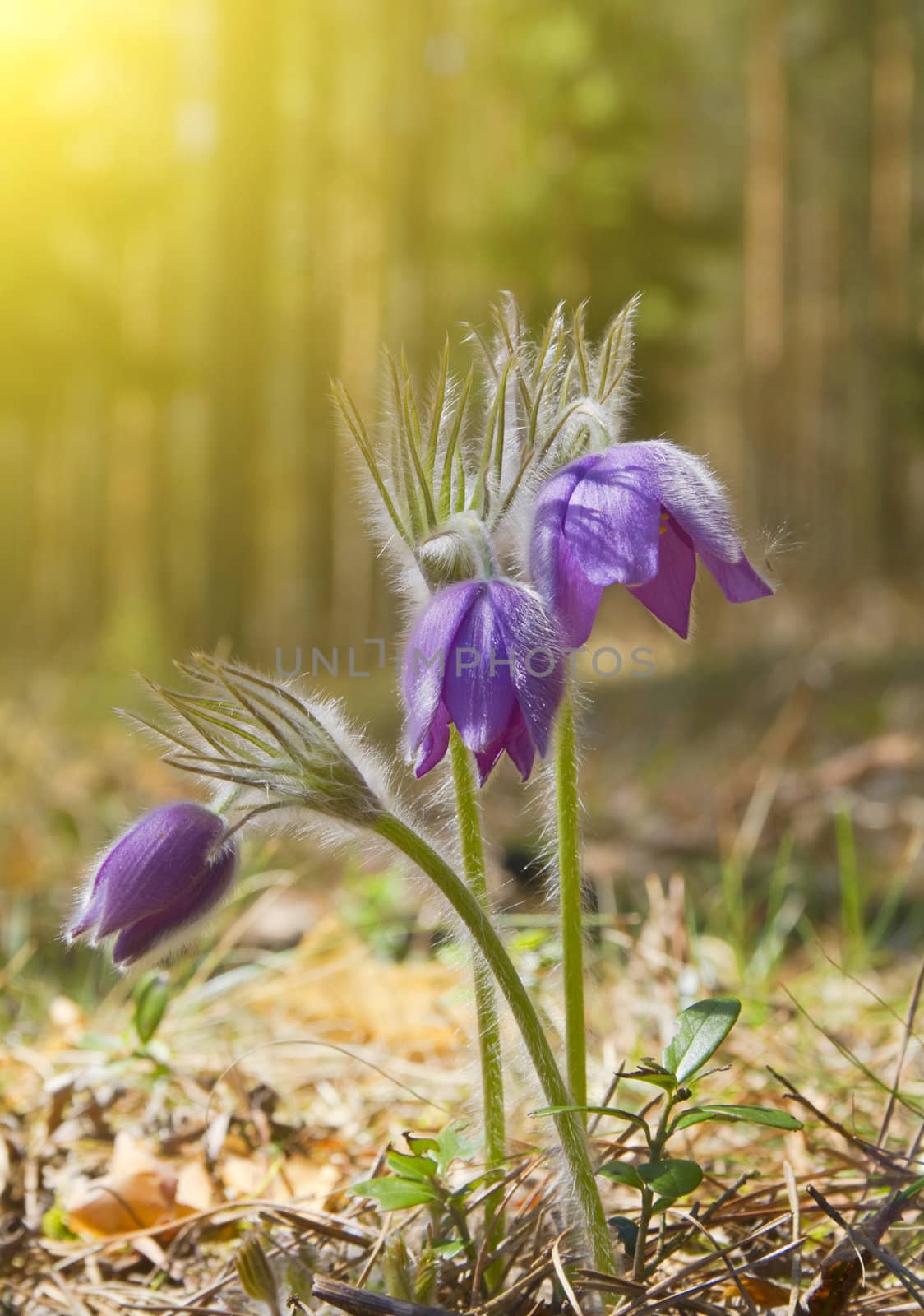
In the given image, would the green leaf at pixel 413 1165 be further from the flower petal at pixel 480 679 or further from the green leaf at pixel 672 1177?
the flower petal at pixel 480 679

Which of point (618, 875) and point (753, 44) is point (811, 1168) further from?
point (753, 44)

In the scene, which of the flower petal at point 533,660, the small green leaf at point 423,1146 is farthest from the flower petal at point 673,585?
the small green leaf at point 423,1146

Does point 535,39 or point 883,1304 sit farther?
point 535,39

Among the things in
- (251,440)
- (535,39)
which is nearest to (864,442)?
(535,39)

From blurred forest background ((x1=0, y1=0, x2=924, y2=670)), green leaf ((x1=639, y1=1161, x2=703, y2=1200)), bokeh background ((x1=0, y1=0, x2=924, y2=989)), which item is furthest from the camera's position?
blurred forest background ((x1=0, y1=0, x2=924, y2=670))

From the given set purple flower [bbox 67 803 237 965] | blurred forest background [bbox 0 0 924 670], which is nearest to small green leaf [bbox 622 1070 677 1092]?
purple flower [bbox 67 803 237 965]

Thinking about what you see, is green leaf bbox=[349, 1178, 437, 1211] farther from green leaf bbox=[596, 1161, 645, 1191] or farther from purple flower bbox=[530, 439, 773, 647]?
purple flower bbox=[530, 439, 773, 647]
